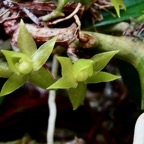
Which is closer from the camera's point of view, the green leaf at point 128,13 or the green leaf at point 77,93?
the green leaf at point 77,93

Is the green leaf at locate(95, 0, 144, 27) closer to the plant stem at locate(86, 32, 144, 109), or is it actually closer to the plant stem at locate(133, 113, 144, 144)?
the plant stem at locate(86, 32, 144, 109)

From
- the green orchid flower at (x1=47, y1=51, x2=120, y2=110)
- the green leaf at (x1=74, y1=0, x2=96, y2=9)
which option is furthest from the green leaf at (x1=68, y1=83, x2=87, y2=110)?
the green leaf at (x1=74, y1=0, x2=96, y2=9)

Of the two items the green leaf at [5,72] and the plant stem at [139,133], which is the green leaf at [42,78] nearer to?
the green leaf at [5,72]

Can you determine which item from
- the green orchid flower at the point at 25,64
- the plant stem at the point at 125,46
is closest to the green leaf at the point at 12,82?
the green orchid flower at the point at 25,64

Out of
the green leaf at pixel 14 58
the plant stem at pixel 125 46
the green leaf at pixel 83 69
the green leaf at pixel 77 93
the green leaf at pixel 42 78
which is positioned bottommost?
the green leaf at pixel 77 93

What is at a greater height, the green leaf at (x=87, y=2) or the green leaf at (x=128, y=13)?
the green leaf at (x=87, y=2)

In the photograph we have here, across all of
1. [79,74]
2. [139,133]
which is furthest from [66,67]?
[139,133]
